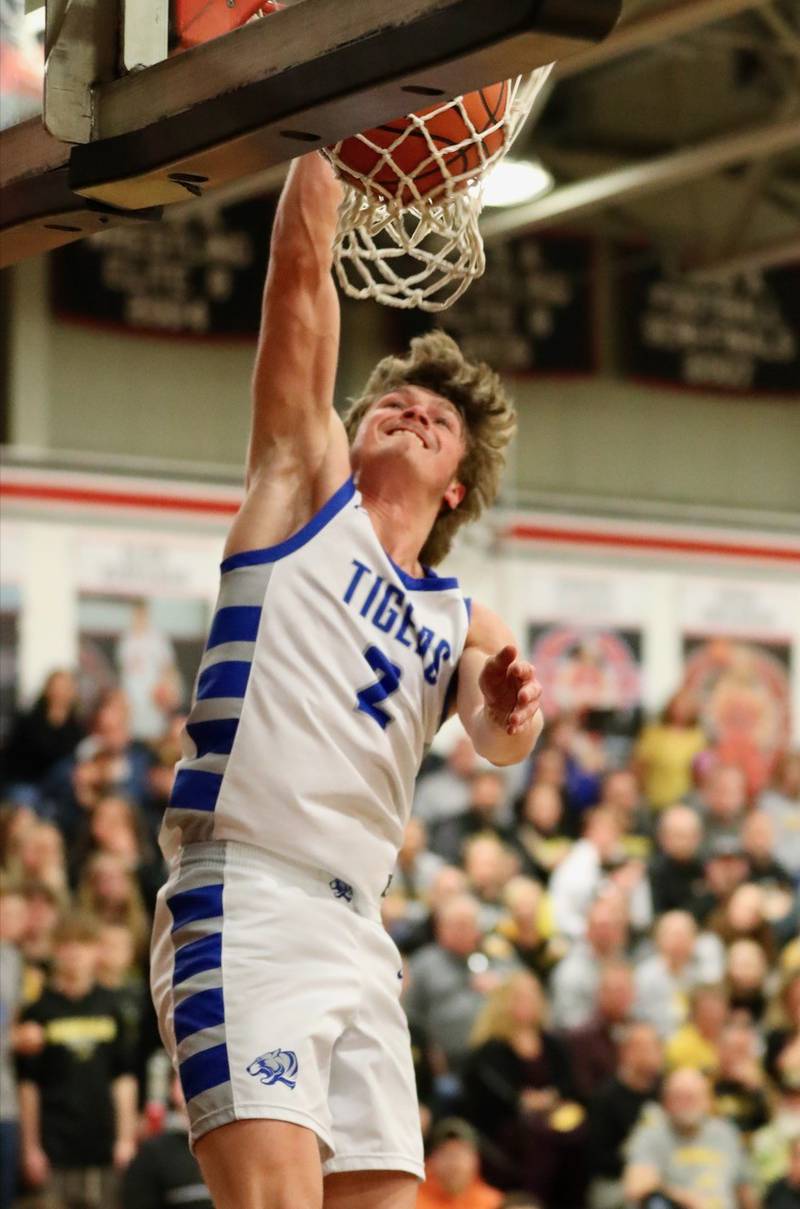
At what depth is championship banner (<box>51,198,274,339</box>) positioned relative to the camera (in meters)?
13.1

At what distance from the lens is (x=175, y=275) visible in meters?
13.4

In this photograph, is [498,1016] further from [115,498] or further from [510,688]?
[510,688]

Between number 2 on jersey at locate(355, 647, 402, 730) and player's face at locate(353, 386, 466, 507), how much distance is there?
46cm

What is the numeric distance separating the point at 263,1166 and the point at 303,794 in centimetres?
72

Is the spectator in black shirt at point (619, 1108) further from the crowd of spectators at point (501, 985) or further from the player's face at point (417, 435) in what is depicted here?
the player's face at point (417, 435)

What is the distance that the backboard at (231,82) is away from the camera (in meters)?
2.79

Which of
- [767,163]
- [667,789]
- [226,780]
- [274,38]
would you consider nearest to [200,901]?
[226,780]

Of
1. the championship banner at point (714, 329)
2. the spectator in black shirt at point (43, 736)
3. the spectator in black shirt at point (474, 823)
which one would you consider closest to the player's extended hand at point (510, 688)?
the spectator in black shirt at point (43, 736)

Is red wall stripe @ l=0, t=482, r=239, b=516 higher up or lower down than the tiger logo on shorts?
higher up

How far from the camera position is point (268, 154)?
323cm

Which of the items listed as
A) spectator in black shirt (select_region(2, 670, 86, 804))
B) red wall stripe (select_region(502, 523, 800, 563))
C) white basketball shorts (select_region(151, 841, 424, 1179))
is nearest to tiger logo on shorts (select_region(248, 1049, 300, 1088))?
white basketball shorts (select_region(151, 841, 424, 1179))

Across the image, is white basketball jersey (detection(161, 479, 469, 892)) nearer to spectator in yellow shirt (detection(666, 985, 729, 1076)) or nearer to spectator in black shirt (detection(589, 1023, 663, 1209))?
spectator in black shirt (detection(589, 1023, 663, 1209))

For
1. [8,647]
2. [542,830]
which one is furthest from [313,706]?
[8,647]

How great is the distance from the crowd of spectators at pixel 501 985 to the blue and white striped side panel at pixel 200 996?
4103mm
